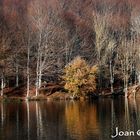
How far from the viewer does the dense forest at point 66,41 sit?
8612cm

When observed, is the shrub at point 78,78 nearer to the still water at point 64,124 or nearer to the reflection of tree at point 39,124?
the still water at point 64,124

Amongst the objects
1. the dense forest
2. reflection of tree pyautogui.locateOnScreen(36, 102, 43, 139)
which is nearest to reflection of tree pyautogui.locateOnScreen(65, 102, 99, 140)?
reflection of tree pyautogui.locateOnScreen(36, 102, 43, 139)

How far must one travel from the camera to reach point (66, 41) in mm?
94312

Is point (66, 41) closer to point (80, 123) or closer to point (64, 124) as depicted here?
point (80, 123)

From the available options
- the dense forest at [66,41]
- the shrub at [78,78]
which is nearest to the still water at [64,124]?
the shrub at [78,78]

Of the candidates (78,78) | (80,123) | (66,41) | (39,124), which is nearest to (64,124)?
(80,123)

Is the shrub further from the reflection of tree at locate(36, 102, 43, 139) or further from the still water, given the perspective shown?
the reflection of tree at locate(36, 102, 43, 139)

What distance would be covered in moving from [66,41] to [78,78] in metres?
16.5

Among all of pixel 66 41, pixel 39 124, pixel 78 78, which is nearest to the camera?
pixel 39 124

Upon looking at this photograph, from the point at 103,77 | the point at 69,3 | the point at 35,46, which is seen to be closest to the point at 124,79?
the point at 103,77

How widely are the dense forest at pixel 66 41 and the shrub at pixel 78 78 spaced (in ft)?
2.25

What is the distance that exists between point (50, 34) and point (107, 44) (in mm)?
14126

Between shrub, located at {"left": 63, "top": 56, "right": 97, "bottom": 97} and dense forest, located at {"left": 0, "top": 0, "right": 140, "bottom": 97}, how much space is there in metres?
0.69

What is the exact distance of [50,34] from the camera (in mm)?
88812
